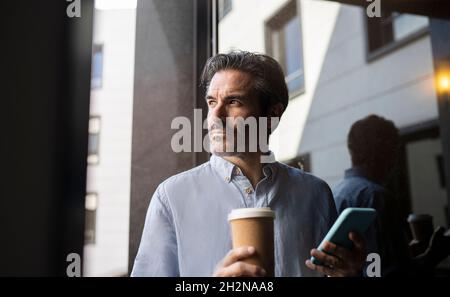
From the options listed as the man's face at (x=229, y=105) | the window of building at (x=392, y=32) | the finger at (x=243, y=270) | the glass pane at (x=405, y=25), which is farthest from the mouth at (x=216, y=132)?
the glass pane at (x=405, y=25)

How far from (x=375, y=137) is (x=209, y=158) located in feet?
2.05

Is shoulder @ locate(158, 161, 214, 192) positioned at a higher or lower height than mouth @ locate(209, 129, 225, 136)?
lower

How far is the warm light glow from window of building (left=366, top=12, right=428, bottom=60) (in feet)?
1.27

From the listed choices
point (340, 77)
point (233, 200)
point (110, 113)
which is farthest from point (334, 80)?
point (110, 113)

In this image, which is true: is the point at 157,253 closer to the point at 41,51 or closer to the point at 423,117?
the point at 41,51

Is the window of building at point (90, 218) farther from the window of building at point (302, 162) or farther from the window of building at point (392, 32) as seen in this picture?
the window of building at point (392, 32)

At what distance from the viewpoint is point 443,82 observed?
70.1 inches

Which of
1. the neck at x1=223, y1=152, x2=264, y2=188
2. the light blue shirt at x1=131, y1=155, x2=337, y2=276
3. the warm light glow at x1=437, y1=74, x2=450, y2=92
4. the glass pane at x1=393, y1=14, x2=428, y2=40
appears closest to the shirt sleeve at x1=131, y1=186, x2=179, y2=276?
the light blue shirt at x1=131, y1=155, x2=337, y2=276

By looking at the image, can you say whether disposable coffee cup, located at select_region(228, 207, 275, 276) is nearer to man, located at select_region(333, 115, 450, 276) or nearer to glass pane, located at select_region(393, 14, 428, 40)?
man, located at select_region(333, 115, 450, 276)

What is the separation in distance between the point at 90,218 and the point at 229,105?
1.71ft

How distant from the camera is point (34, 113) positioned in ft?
4.35

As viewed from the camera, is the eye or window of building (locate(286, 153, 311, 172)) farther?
window of building (locate(286, 153, 311, 172))

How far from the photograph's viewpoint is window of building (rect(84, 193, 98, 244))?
1.28 metres
